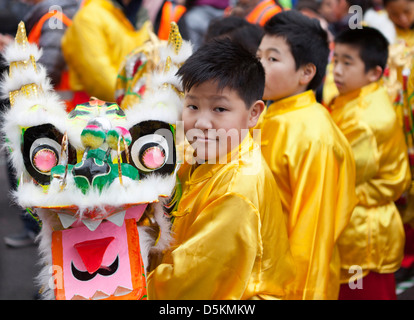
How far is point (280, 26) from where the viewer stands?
2123 mm

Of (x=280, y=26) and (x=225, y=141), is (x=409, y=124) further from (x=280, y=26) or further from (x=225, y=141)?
(x=225, y=141)

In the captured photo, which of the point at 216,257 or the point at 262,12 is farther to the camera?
the point at 262,12

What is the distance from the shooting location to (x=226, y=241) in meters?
1.35

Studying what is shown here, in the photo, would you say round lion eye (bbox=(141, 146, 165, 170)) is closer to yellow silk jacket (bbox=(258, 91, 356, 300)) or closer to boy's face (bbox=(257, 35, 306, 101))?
yellow silk jacket (bbox=(258, 91, 356, 300))

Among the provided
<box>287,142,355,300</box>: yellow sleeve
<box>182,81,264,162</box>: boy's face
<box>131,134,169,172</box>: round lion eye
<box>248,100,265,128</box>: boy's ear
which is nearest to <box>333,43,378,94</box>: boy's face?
<box>287,142,355,300</box>: yellow sleeve

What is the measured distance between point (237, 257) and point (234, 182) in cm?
20

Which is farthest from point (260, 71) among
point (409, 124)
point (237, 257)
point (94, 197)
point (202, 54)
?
point (409, 124)

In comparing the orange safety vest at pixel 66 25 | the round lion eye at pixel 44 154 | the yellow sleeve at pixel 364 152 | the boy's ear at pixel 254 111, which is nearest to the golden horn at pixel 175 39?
the boy's ear at pixel 254 111

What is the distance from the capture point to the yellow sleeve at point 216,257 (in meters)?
1.35

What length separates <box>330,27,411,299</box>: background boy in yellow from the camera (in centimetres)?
238

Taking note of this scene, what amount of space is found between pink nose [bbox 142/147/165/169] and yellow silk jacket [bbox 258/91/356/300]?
74cm

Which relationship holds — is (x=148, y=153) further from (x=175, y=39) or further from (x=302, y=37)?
(x=302, y=37)

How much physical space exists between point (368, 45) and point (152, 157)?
5.55 ft

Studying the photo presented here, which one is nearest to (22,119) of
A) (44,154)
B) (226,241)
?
(44,154)
